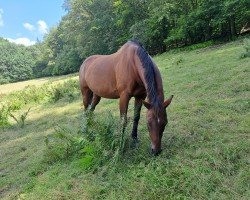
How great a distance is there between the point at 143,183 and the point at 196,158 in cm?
94

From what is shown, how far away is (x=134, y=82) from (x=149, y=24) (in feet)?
92.2

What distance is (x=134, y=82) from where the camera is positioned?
502cm

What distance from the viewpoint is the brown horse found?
429cm

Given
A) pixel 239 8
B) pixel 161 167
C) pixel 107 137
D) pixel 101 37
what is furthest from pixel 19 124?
pixel 101 37

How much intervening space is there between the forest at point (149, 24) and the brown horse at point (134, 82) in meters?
18.8

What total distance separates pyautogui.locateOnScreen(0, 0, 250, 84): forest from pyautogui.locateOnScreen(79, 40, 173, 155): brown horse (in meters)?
18.8

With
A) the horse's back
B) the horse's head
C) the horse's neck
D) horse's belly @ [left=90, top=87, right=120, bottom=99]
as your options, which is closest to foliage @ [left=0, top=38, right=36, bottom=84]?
the horse's back

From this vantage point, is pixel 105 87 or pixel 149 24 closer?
pixel 105 87

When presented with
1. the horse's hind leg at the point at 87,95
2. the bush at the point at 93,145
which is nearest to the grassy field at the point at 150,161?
the bush at the point at 93,145

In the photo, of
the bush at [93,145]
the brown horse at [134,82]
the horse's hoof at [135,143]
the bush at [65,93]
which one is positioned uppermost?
the brown horse at [134,82]

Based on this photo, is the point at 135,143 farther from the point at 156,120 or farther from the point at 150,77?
the point at 150,77

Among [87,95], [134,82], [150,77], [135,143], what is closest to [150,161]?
[135,143]

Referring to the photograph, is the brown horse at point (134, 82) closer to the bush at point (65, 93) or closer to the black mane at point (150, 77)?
the black mane at point (150, 77)

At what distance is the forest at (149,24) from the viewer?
80.9 feet
